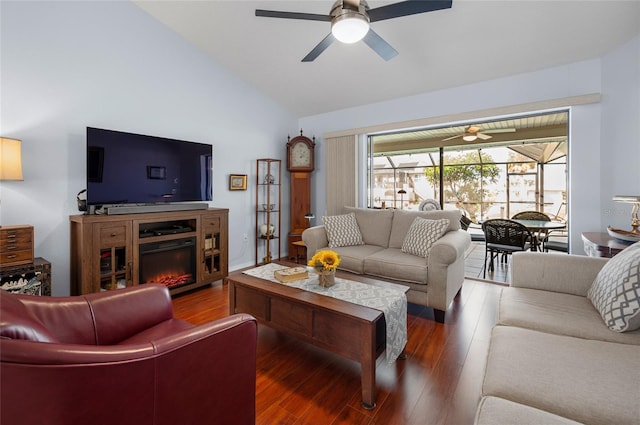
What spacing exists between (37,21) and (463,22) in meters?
3.83

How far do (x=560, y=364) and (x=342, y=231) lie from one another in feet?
8.33

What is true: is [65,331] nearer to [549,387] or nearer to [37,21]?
[549,387]

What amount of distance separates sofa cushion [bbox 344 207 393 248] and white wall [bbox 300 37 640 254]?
1612 mm

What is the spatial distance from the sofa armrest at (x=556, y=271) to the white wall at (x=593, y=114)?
1.42 meters

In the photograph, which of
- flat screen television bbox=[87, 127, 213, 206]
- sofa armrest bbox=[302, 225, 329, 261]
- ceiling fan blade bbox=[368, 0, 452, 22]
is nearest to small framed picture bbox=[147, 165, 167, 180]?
flat screen television bbox=[87, 127, 213, 206]

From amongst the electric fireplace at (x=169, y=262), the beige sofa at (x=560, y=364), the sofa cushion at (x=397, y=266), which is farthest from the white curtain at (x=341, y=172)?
the beige sofa at (x=560, y=364)

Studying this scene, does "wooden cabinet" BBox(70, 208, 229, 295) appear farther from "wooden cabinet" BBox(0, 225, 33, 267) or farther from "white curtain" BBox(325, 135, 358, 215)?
"white curtain" BBox(325, 135, 358, 215)

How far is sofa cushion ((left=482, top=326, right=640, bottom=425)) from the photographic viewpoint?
3.02 ft

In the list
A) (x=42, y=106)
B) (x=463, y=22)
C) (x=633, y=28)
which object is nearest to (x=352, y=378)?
(x=463, y=22)

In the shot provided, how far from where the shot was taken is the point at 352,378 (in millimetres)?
1839

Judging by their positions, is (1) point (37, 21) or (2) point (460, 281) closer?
(1) point (37, 21)

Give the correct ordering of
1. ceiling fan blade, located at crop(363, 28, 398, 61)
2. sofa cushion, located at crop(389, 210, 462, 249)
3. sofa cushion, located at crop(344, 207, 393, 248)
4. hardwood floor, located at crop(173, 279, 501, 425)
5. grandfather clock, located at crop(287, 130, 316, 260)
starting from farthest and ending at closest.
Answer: grandfather clock, located at crop(287, 130, 316, 260), sofa cushion, located at crop(344, 207, 393, 248), sofa cushion, located at crop(389, 210, 462, 249), ceiling fan blade, located at crop(363, 28, 398, 61), hardwood floor, located at crop(173, 279, 501, 425)

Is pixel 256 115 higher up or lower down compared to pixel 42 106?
higher up

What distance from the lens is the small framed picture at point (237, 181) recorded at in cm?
420
